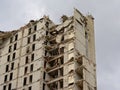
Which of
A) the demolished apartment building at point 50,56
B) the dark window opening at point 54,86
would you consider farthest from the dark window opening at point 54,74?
the dark window opening at point 54,86

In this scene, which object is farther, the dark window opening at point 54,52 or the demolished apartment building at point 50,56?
the dark window opening at point 54,52

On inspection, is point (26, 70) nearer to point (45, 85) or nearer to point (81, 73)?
point (45, 85)

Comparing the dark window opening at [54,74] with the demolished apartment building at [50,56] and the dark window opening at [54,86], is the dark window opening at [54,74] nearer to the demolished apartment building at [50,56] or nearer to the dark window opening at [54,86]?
the demolished apartment building at [50,56]

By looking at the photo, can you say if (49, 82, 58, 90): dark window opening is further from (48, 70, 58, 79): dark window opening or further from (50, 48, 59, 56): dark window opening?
(50, 48, 59, 56): dark window opening

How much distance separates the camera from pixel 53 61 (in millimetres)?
78312

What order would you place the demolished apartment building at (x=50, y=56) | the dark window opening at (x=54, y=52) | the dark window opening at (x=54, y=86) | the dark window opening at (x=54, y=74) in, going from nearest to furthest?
the demolished apartment building at (x=50, y=56) → the dark window opening at (x=54, y=86) → the dark window opening at (x=54, y=74) → the dark window opening at (x=54, y=52)

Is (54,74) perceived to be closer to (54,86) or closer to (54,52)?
(54,86)

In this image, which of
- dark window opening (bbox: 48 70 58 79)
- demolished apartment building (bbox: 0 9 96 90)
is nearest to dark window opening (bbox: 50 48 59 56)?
demolished apartment building (bbox: 0 9 96 90)

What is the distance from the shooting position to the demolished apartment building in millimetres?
73250

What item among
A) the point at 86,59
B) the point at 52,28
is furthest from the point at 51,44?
the point at 86,59

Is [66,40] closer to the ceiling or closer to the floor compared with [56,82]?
closer to the ceiling

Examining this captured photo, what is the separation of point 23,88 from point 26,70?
4.52 m

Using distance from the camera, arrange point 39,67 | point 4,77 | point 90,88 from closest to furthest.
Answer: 1. point 90,88
2. point 39,67
3. point 4,77

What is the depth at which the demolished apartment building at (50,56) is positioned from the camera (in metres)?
73.2
